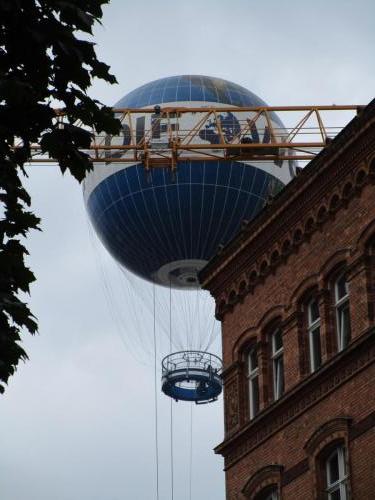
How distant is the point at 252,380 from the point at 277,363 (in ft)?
4.28

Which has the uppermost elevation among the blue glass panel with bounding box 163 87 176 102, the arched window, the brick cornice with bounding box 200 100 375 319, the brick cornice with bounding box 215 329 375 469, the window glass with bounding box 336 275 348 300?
the blue glass panel with bounding box 163 87 176 102

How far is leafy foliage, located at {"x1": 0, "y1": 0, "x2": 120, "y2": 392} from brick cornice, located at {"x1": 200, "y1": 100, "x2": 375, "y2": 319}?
1868cm

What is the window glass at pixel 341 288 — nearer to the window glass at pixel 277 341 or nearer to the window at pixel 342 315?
the window at pixel 342 315

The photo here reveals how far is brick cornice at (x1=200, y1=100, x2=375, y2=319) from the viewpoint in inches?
1433

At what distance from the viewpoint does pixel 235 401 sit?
3991 cm

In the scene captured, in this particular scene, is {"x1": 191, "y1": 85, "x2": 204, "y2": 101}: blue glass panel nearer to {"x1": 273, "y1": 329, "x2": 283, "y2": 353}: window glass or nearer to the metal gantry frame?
the metal gantry frame

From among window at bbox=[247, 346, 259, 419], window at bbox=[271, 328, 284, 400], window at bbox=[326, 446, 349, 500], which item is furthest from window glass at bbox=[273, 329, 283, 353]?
window at bbox=[326, 446, 349, 500]

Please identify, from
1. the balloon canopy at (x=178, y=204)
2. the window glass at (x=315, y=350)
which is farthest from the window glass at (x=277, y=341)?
the balloon canopy at (x=178, y=204)

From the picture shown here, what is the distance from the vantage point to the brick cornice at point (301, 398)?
1350 inches

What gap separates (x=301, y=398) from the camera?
36344mm

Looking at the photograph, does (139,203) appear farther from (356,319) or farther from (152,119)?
(356,319)

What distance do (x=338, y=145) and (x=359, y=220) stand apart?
216 centimetres

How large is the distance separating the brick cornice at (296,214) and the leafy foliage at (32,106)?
61.3ft

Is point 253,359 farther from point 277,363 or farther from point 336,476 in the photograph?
point 336,476
